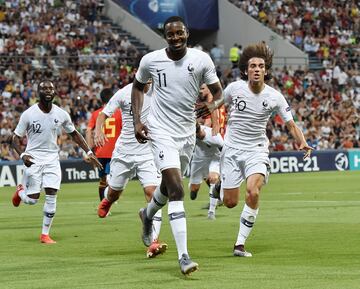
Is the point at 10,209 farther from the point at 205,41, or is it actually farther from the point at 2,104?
the point at 205,41

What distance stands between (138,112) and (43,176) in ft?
15.1

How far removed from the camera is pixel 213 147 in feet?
72.1

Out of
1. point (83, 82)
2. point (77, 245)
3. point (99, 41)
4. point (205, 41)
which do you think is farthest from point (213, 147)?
point (205, 41)

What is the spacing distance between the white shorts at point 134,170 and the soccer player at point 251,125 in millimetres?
1346

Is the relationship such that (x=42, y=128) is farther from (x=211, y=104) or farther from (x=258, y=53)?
(x=211, y=104)

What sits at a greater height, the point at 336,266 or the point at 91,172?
the point at 336,266

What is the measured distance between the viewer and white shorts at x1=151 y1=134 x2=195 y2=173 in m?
12.0

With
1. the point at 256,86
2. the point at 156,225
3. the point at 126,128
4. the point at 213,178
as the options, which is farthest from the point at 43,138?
the point at 213,178

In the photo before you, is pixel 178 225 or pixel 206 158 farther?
pixel 206 158

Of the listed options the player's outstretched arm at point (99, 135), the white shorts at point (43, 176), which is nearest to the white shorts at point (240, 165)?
the player's outstretched arm at point (99, 135)

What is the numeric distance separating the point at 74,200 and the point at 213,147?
6.69 metres

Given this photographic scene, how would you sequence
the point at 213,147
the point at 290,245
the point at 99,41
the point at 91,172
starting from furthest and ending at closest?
the point at 99,41
the point at 91,172
the point at 213,147
the point at 290,245

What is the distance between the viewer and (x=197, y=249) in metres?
14.2

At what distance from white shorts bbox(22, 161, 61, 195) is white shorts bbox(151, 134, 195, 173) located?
4506 millimetres
